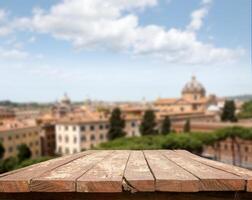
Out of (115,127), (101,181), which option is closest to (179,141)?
(115,127)

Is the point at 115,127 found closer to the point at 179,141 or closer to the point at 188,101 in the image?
the point at 179,141

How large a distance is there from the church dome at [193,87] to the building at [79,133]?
36373 millimetres

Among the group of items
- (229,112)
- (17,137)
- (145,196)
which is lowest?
(17,137)

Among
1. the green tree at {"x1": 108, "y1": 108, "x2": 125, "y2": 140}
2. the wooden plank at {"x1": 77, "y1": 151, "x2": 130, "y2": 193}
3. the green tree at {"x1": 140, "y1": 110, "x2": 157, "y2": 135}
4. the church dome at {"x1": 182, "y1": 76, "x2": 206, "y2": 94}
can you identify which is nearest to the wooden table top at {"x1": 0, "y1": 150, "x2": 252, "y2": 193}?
the wooden plank at {"x1": 77, "y1": 151, "x2": 130, "y2": 193}

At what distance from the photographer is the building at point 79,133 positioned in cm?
5094

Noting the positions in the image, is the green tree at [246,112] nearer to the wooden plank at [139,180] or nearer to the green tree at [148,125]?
the green tree at [148,125]

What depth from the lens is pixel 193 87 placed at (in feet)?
286

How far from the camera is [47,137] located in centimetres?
5678

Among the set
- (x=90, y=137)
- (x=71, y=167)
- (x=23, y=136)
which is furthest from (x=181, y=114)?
(x=71, y=167)

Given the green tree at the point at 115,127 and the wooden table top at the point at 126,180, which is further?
the green tree at the point at 115,127

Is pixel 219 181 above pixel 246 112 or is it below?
above

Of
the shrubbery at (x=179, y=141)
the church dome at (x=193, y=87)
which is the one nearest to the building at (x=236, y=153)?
the shrubbery at (x=179, y=141)

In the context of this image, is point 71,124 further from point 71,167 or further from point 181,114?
point 71,167

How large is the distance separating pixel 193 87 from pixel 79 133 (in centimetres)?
4407
